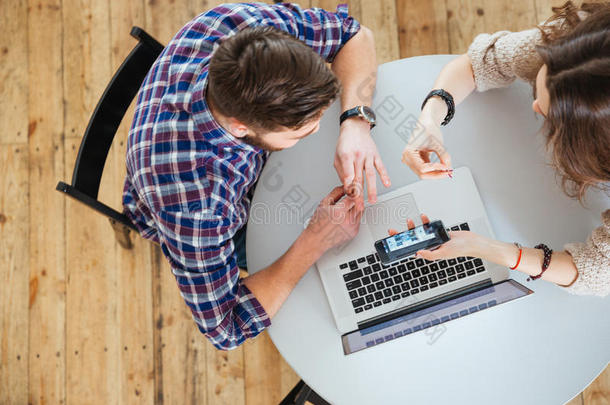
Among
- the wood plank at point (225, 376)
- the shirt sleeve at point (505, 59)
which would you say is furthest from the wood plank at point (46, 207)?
the shirt sleeve at point (505, 59)

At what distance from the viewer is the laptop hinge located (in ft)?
3.32

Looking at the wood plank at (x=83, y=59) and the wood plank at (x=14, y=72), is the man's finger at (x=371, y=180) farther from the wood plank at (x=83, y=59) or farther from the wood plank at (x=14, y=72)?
the wood plank at (x=14, y=72)

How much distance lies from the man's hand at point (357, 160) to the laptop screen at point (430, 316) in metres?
0.27

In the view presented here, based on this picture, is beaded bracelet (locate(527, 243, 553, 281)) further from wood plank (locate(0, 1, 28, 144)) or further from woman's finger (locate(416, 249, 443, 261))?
wood plank (locate(0, 1, 28, 144))

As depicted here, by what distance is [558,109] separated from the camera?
876mm

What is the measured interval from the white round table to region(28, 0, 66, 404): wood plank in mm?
1165

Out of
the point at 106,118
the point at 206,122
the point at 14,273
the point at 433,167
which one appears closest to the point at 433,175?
the point at 433,167

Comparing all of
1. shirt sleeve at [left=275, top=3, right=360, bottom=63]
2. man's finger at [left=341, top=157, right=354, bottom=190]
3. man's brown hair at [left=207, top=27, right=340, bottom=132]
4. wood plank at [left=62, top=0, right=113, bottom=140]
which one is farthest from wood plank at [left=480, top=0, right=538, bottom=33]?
wood plank at [left=62, top=0, right=113, bottom=140]

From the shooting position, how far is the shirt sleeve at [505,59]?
104 centimetres

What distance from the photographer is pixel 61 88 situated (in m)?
1.94

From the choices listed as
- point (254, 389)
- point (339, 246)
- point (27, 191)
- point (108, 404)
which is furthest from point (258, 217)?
point (27, 191)

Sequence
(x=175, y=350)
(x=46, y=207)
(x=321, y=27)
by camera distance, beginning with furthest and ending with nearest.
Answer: (x=46, y=207) < (x=175, y=350) < (x=321, y=27)

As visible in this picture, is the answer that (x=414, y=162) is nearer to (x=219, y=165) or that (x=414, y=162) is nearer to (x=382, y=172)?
(x=382, y=172)

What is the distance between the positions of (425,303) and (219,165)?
55 cm
